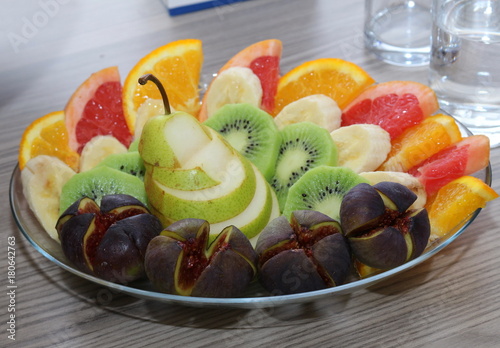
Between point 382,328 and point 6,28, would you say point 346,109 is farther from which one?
point 6,28

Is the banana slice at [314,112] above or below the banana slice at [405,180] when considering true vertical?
above

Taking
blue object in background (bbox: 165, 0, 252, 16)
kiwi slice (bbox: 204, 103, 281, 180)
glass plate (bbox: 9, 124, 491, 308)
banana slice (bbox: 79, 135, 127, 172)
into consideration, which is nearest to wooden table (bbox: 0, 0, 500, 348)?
glass plate (bbox: 9, 124, 491, 308)

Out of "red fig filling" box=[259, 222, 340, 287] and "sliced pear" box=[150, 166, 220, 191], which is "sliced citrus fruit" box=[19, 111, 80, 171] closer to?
"sliced pear" box=[150, 166, 220, 191]

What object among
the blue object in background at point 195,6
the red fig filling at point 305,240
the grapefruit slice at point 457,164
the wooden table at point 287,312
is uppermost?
the red fig filling at point 305,240

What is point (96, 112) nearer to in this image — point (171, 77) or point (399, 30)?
point (171, 77)

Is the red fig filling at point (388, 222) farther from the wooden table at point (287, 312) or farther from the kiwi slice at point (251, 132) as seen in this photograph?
the kiwi slice at point (251, 132)

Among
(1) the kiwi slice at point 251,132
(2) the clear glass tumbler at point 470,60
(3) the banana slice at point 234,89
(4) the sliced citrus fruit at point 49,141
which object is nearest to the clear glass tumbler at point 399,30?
(2) the clear glass tumbler at point 470,60

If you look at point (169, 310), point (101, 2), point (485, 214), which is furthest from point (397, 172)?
point (101, 2)

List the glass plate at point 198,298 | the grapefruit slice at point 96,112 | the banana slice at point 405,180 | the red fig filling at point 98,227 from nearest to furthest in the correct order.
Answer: the glass plate at point 198,298 < the red fig filling at point 98,227 < the banana slice at point 405,180 < the grapefruit slice at point 96,112
